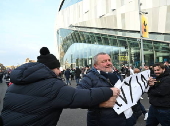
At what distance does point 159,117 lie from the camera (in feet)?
11.3

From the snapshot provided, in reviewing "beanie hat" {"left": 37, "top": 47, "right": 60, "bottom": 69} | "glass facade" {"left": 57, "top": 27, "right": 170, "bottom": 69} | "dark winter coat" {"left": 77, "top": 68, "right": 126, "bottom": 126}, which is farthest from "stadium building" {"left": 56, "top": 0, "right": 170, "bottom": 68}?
"beanie hat" {"left": 37, "top": 47, "right": 60, "bottom": 69}

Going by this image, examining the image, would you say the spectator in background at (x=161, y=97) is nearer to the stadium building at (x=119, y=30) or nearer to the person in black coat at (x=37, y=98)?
the person in black coat at (x=37, y=98)

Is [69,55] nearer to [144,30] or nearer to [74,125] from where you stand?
[144,30]

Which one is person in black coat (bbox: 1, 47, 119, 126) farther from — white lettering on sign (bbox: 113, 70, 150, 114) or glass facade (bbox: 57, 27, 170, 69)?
glass facade (bbox: 57, 27, 170, 69)

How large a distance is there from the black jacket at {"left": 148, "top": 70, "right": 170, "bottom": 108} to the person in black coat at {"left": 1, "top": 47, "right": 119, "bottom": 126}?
2.23 metres

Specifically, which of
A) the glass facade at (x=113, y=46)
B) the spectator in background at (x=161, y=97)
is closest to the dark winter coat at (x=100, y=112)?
the spectator in background at (x=161, y=97)

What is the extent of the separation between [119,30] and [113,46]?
2.46m

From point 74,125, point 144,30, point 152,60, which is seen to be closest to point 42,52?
point 74,125

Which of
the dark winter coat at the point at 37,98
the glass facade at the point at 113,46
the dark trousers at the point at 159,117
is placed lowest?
the dark trousers at the point at 159,117

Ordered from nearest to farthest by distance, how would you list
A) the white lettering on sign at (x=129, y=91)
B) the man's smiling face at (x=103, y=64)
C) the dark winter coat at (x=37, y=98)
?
the dark winter coat at (x=37, y=98)
the white lettering on sign at (x=129, y=91)
the man's smiling face at (x=103, y=64)

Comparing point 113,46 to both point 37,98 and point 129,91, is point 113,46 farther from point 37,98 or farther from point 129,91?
point 37,98

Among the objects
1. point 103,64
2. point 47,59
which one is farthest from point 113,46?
point 47,59

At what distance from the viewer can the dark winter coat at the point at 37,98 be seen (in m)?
1.45

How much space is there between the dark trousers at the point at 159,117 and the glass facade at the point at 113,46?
1758 centimetres
